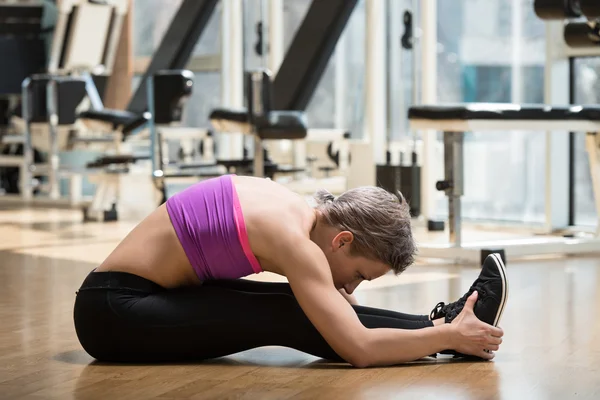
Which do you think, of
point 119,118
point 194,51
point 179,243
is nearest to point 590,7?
point 179,243

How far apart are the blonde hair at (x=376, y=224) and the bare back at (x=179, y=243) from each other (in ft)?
0.28

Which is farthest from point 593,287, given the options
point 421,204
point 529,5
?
point 529,5

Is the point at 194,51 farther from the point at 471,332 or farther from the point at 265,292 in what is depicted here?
the point at 471,332

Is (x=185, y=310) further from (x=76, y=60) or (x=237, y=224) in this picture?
(x=76, y=60)

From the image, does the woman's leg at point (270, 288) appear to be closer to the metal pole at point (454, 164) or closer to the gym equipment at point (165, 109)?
the metal pole at point (454, 164)

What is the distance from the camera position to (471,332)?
2.35 metres

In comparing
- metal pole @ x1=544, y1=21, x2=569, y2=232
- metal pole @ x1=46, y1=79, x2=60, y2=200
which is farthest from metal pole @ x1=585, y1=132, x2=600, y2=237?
metal pole @ x1=46, y1=79, x2=60, y2=200

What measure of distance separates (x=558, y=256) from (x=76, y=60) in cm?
435

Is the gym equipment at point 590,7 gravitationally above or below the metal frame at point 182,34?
below

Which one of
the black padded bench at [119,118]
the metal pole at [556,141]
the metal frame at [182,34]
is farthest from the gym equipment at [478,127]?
the metal frame at [182,34]

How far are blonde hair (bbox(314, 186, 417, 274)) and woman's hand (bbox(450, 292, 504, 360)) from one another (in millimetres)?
180

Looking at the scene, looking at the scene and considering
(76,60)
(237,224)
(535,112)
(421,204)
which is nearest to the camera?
(237,224)

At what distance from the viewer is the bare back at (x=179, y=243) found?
2264 mm

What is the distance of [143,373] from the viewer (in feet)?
7.68
